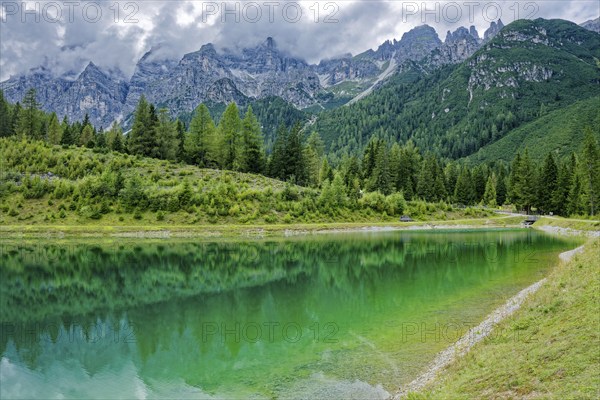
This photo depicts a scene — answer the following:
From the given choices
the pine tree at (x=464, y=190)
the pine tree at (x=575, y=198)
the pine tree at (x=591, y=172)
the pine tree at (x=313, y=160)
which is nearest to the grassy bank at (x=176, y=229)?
the pine tree at (x=313, y=160)

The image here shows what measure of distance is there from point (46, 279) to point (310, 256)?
25415 mm

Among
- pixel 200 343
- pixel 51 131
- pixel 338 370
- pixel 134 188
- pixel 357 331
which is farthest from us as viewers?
pixel 51 131

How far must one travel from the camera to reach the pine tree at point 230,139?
95562 mm

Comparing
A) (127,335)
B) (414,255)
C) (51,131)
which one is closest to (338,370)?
(127,335)

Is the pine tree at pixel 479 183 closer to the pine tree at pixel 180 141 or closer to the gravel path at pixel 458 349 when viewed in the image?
the pine tree at pixel 180 141

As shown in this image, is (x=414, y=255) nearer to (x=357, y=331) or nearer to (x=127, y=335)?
(x=357, y=331)

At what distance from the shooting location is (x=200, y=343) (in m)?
18.8

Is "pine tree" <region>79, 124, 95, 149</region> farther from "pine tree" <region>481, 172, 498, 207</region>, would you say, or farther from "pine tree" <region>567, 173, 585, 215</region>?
"pine tree" <region>481, 172, 498, 207</region>

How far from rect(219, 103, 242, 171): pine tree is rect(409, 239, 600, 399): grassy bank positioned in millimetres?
81873

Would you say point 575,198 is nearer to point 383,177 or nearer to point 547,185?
point 547,185

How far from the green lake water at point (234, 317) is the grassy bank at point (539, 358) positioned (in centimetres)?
257

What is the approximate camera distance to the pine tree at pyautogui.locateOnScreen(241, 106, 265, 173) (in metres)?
96.6

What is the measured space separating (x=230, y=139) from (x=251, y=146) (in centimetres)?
518

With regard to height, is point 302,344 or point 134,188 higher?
point 134,188
